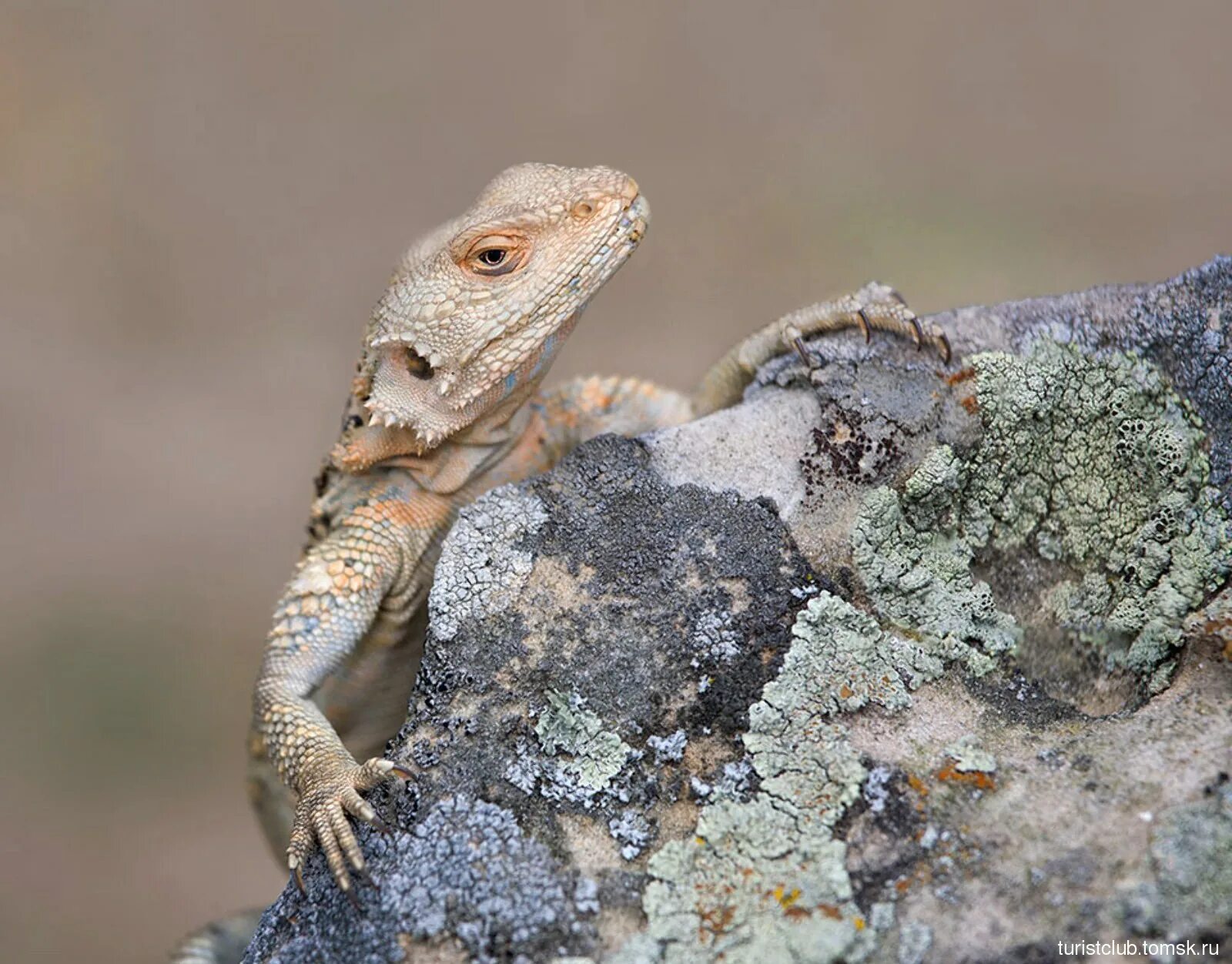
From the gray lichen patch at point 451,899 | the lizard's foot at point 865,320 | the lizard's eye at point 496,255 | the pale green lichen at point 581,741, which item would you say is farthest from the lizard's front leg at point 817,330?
the gray lichen patch at point 451,899

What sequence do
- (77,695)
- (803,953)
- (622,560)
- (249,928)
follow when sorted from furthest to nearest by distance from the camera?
1. (77,695)
2. (249,928)
3. (622,560)
4. (803,953)

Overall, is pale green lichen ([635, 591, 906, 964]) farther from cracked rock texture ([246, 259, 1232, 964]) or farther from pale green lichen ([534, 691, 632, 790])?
pale green lichen ([534, 691, 632, 790])

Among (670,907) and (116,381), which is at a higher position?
(116,381)

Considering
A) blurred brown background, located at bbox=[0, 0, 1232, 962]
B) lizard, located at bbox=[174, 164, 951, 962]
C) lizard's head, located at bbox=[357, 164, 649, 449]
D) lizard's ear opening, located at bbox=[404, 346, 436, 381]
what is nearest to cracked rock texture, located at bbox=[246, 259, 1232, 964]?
lizard, located at bbox=[174, 164, 951, 962]

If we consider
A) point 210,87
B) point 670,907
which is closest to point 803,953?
point 670,907

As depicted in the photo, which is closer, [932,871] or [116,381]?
[932,871]

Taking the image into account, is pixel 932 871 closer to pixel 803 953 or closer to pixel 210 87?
pixel 803 953

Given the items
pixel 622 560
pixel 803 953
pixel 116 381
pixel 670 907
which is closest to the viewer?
pixel 803 953

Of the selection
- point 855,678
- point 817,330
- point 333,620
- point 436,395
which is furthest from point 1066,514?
point 333,620
